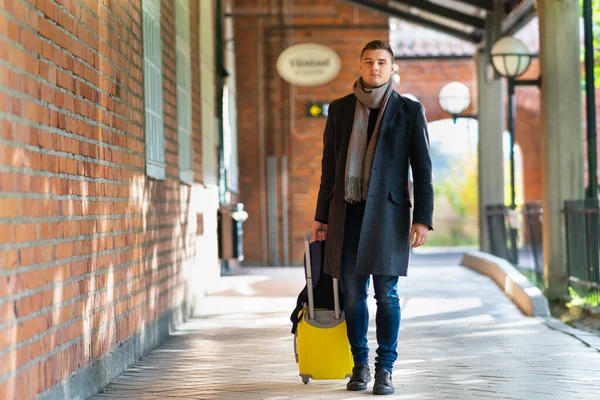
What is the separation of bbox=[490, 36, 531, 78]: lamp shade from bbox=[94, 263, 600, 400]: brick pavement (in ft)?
9.46

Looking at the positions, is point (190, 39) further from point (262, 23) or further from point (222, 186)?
point (262, 23)

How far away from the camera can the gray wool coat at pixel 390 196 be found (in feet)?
15.7

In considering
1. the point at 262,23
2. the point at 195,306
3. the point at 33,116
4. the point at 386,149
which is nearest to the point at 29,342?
the point at 33,116

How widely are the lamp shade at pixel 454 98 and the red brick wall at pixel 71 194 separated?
891 cm

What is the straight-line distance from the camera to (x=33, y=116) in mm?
3850

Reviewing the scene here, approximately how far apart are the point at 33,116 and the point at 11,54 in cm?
34

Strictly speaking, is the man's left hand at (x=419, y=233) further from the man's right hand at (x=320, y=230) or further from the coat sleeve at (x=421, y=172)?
the man's right hand at (x=320, y=230)

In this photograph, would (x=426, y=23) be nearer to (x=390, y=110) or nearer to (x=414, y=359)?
(x=414, y=359)

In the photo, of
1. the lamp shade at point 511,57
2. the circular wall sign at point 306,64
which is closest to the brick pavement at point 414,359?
the lamp shade at point 511,57

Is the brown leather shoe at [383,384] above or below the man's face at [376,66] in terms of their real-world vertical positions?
below

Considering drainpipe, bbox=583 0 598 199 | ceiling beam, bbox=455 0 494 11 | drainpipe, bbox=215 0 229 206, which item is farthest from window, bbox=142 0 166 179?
ceiling beam, bbox=455 0 494 11

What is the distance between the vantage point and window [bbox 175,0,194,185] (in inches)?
334

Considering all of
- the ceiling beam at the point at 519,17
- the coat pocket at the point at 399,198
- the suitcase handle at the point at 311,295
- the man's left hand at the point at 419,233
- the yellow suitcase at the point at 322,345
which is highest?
the ceiling beam at the point at 519,17

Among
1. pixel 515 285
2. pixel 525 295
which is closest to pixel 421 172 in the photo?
pixel 525 295
